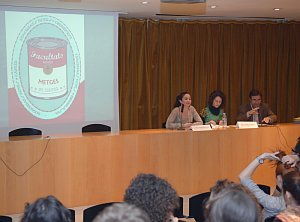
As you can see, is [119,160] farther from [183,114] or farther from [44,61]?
[44,61]

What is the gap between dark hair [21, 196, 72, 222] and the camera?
218cm

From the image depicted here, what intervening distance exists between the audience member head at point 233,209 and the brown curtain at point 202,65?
22.5 feet

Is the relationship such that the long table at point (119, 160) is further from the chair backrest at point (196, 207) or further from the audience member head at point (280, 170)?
the audience member head at point (280, 170)

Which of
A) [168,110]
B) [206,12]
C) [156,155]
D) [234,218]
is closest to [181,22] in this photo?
[206,12]

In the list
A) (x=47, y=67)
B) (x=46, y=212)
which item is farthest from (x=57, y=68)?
(x=46, y=212)

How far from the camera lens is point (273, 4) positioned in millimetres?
7293

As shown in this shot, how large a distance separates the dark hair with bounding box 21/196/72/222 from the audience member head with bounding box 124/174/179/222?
35 cm

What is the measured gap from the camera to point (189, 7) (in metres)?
7.41

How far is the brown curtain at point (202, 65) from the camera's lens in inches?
350

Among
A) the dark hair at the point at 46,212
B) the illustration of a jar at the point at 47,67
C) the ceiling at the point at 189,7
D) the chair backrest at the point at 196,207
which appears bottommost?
the chair backrest at the point at 196,207

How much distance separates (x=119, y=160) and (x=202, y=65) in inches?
145

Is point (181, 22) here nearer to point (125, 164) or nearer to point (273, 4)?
point (273, 4)

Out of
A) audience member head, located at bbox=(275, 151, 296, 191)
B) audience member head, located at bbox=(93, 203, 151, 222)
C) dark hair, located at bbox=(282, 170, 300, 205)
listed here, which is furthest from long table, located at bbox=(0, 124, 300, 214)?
audience member head, located at bbox=(93, 203, 151, 222)

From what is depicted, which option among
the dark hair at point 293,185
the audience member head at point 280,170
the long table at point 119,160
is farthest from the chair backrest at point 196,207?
the long table at point 119,160
